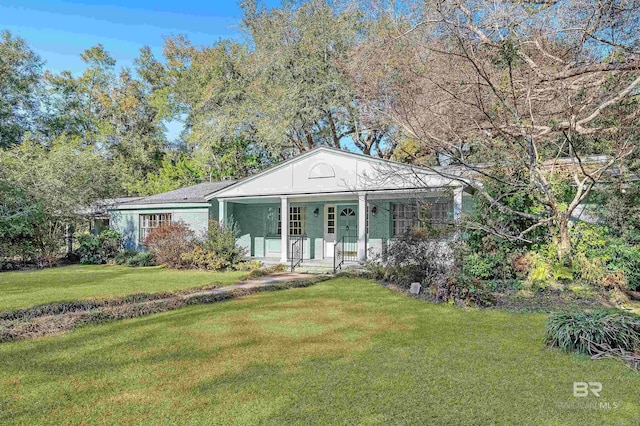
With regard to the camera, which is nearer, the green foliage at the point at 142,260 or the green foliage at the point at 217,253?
the green foliage at the point at 217,253

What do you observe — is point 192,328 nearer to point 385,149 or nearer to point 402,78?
point 402,78

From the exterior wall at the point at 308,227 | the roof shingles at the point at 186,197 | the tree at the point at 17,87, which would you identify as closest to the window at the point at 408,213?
the exterior wall at the point at 308,227

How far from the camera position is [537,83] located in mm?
6980

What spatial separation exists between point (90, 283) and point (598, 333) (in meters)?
11.7

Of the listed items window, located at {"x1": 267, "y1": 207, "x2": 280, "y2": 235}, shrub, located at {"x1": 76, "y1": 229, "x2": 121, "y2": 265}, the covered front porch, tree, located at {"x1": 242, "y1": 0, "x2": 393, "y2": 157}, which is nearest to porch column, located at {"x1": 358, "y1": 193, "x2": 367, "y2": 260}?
the covered front porch

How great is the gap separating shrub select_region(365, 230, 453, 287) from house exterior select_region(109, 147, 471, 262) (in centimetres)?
203

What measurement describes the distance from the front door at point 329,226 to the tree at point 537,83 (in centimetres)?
631

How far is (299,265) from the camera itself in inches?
591

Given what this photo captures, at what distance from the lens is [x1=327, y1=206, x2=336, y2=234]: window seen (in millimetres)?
17125

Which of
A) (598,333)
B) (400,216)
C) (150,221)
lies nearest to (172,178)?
Answer: (150,221)

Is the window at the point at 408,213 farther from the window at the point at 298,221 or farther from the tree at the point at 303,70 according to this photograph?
the tree at the point at 303,70

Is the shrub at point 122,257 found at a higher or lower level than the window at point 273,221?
lower

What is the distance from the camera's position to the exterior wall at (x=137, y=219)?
58.7 feet

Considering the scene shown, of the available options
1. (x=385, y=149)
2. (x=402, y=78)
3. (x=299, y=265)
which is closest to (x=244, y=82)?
(x=385, y=149)
